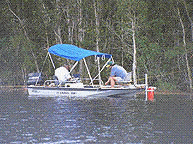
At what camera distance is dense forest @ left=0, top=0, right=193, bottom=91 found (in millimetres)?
34000

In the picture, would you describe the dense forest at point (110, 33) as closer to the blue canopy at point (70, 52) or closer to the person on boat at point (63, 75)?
the blue canopy at point (70, 52)

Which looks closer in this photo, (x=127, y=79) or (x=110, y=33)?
(x=127, y=79)

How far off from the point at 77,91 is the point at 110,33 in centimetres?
1149

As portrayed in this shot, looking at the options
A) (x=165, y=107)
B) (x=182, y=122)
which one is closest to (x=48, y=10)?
(x=165, y=107)

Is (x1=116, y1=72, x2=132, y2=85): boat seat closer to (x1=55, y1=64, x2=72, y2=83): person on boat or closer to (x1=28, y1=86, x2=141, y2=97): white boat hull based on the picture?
(x1=28, y1=86, x2=141, y2=97): white boat hull

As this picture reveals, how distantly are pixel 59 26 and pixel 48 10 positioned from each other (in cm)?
153

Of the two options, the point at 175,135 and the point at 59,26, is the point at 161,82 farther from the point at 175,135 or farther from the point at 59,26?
the point at 175,135

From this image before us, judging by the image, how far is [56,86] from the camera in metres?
28.2

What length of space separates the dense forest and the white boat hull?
22.4ft

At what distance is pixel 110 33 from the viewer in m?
37.2

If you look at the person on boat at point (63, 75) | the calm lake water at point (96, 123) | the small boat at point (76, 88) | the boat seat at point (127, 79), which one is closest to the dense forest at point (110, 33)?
the boat seat at point (127, 79)

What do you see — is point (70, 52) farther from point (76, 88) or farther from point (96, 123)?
point (96, 123)

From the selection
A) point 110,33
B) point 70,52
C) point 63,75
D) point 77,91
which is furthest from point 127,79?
point 110,33

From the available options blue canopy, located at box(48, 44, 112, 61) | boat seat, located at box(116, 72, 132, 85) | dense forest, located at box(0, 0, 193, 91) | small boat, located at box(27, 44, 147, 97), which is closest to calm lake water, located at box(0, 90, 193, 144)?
small boat, located at box(27, 44, 147, 97)
